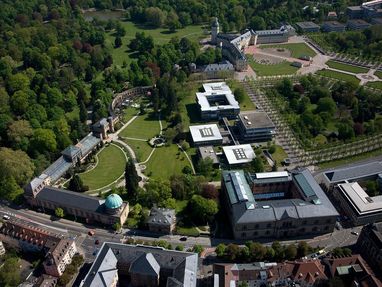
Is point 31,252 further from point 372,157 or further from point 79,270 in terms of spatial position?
point 372,157

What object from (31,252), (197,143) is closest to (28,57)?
(197,143)

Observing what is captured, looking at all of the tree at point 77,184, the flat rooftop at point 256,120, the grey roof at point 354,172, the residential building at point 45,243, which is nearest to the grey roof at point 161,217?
the residential building at point 45,243

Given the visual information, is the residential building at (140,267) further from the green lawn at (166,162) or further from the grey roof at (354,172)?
the grey roof at (354,172)

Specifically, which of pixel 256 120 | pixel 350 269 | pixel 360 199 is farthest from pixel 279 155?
pixel 350 269

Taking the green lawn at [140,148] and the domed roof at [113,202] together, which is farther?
the green lawn at [140,148]

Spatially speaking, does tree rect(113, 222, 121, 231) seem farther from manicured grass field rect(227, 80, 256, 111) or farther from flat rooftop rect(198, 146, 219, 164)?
manicured grass field rect(227, 80, 256, 111)

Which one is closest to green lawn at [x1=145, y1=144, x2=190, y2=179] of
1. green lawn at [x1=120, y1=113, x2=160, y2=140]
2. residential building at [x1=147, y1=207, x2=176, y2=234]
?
green lawn at [x1=120, y1=113, x2=160, y2=140]

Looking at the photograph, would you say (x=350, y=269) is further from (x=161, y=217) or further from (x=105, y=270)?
(x=105, y=270)
